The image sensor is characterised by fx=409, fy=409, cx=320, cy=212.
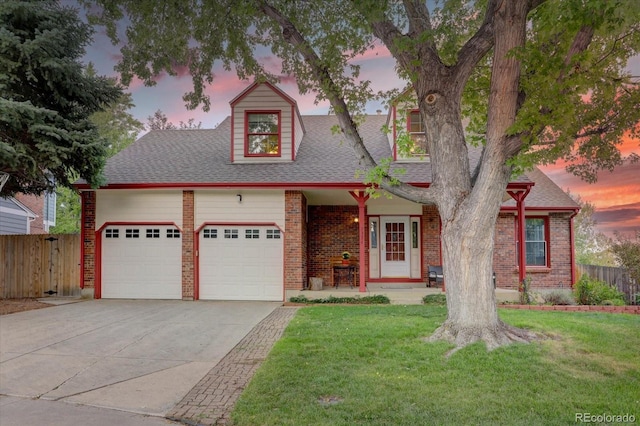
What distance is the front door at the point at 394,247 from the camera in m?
13.3

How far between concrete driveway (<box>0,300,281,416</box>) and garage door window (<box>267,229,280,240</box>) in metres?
2.14

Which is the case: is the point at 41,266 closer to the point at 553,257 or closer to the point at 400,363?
the point at 400,363

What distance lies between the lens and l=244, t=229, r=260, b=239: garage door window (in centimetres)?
1143

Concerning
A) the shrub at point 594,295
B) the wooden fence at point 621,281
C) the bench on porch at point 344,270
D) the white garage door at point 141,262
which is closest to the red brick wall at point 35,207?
the white garage door at point 141,262

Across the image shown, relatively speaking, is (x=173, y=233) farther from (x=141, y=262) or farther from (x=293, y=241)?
(x=293, y=241)

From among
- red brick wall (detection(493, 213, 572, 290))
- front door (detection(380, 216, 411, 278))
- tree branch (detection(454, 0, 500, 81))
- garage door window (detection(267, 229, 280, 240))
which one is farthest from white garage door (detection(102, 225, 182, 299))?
red brick wall (detection(493, 213, 572, 290))

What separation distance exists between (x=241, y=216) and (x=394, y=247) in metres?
5.17

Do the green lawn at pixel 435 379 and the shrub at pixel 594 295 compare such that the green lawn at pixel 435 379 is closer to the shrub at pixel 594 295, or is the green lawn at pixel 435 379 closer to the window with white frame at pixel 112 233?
the shrub at pixel 594 295

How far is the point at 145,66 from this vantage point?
9.15 metres

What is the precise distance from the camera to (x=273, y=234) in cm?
1141

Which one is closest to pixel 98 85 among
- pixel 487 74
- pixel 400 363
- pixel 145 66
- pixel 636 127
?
pixel 145 66

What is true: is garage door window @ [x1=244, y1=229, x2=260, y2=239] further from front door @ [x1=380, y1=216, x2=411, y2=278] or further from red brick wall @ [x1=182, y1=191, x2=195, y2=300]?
front door @ [x1=380, y1=216, x2=411, y2=278]

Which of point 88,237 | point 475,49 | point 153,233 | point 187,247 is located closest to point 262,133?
point 187,247

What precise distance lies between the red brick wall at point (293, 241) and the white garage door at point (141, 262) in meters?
3.02
